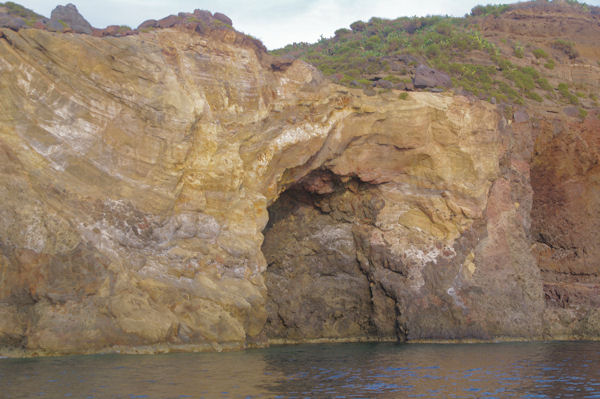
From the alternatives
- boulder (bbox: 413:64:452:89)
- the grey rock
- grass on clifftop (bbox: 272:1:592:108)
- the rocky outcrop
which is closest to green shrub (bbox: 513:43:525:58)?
grass on clifftop (bbox: 272:1:592:108)

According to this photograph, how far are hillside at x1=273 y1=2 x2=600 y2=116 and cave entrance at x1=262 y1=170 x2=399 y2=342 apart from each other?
19.3 feet

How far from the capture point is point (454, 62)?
42.9 meters

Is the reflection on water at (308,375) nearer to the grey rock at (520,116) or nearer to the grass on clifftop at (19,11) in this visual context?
the grey rock at (520,116)

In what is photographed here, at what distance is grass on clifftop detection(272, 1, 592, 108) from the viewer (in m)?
37.0

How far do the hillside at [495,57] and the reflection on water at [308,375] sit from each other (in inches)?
604

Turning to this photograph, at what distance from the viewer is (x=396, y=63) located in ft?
129

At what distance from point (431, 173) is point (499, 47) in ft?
70.0

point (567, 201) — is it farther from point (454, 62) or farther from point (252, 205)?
point (252, 205)

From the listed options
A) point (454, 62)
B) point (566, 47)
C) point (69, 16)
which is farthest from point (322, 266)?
point (566, 47)

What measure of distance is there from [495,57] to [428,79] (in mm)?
13216

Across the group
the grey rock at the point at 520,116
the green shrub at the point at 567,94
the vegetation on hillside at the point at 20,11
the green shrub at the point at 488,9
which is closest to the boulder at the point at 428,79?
the grey rock at the point at 520,116

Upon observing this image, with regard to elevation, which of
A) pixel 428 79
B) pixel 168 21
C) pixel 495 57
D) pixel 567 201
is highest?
pixel 495 57

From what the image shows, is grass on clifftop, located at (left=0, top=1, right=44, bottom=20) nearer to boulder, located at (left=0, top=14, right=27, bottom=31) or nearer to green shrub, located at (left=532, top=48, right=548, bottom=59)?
boulder, located at (left=0, top=14, right=27, bottom=31)

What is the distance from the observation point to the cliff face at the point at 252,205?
1972 centimetres
